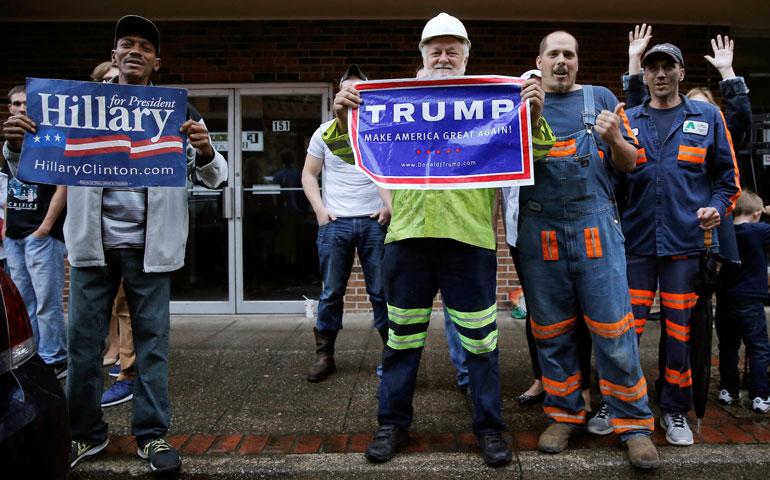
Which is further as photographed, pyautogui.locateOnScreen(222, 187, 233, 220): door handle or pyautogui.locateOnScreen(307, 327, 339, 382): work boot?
pyautogui.locateOnScreen(222, 187, 233, 220): door handle

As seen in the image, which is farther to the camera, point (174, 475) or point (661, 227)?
point (661, 227)

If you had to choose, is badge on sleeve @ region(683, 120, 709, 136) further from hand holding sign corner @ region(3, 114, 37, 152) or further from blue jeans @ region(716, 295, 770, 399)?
hand holding sign corner @ region(3, 114, 37, 152)

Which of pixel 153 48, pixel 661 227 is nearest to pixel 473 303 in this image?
pixel 661 227

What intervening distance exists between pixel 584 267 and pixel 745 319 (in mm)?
1499

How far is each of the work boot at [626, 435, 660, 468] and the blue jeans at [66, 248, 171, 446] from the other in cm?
224

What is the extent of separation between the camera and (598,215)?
2838mm

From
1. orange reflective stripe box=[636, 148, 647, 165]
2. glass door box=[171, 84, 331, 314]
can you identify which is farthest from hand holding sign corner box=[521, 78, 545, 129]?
glass door box=[171, 84, 331, 314]

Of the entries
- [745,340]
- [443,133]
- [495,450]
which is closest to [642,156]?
[443,133]

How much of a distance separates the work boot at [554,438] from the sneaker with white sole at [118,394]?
2.50 metres

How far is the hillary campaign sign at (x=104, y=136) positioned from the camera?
104 inches

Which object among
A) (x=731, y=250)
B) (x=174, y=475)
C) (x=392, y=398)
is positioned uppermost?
(x=731, y=250)

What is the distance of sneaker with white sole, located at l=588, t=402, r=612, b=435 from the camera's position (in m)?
3.09

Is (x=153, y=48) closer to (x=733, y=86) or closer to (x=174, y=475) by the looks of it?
(x=174, y=475)

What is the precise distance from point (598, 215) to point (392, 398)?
1.35m
